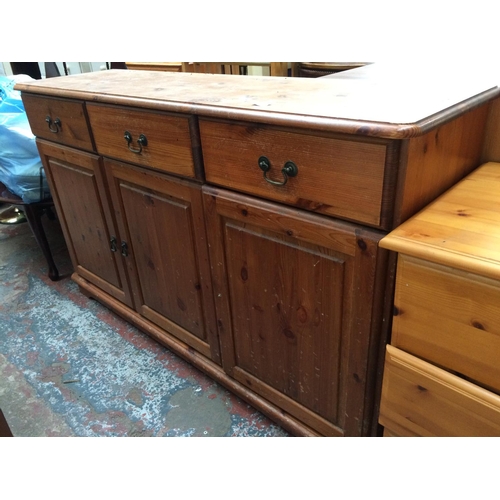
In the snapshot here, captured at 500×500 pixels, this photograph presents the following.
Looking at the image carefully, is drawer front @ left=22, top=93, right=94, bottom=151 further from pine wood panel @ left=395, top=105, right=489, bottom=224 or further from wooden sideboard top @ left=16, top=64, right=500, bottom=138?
pine wood panel @ left=395, top=105, right=489, bottom=224

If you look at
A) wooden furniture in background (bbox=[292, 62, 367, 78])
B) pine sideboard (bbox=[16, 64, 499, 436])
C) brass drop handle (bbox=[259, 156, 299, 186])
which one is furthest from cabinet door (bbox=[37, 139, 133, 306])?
wooden furniture in background (bbox=[292, 62, 367, 78])

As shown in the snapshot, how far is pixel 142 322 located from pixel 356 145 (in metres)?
1.07

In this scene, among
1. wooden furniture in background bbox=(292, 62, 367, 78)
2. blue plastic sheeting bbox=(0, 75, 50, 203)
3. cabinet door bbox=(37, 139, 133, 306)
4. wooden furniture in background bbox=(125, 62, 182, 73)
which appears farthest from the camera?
wooden furniture in background bbox=(125, 62, 182, 73)

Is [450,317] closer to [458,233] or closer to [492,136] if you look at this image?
[458,233]

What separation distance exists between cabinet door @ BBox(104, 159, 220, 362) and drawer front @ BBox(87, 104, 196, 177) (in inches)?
1.5

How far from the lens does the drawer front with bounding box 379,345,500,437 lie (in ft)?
2.24

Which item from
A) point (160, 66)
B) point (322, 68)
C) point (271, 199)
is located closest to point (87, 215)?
point (271, 199)

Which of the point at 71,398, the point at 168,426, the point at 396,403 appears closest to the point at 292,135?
the point at 396,403

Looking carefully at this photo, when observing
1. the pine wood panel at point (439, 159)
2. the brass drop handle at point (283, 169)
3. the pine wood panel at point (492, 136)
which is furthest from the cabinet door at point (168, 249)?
the pine wood panel at point (492, 136)

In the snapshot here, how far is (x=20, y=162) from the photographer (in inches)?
70.8

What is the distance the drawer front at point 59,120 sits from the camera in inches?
49.7

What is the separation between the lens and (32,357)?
1505 mm

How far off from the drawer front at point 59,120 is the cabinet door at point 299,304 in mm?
525

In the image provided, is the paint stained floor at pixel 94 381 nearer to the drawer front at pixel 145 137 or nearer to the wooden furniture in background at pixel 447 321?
the wooden furniture in background at pixel 447 321
